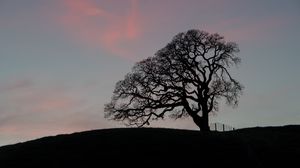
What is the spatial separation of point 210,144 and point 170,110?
20046mm

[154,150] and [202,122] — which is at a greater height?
[202,122]

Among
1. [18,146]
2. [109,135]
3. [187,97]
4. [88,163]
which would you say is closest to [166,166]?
[88,163]

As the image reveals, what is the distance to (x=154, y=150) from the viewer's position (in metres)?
54.3

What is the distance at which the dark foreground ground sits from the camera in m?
51.8

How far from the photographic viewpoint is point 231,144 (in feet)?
187

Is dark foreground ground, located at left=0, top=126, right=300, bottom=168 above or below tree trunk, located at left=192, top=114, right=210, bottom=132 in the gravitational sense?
below

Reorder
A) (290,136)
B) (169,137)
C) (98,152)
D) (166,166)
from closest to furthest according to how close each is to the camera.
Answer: (166,166)
(98,152)
(169,137)
(290,136)

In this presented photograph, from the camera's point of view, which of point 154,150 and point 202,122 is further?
point 202,122

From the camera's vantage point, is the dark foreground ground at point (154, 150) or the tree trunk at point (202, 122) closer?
the dark foreground ground at point (154, 150)

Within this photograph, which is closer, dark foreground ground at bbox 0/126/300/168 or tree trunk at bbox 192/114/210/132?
dark foreground ground at bbox 0/126/300/168

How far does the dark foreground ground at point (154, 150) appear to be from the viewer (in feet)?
170

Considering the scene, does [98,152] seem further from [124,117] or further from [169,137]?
[124,117]

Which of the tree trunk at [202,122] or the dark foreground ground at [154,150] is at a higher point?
the tree trunk at [202,122]

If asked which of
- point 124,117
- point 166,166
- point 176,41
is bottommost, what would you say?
point 166,166
